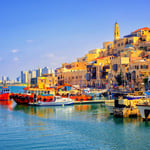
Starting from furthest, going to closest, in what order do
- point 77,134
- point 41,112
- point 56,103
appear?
point 56,103 < point 41,112 < point 77,134

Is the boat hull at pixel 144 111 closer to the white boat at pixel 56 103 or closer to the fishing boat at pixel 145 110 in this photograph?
the fishing boat at pixel 145 110

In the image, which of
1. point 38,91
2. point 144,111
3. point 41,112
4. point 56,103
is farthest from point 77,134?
point 38,91

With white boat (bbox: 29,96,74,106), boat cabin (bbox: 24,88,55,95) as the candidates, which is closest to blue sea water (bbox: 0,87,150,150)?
white boat (bbox: 29,96,74,106)

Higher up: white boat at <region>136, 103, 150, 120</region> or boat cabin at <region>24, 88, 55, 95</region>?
boat cabin at <region>24, 88, 55, 95</region>

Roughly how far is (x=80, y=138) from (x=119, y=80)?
53.8 metres

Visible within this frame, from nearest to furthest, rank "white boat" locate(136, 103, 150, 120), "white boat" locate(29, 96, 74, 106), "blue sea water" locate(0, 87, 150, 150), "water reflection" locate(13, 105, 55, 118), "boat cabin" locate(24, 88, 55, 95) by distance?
"blue sea water" locate(0, 87, 150, 150)
"white boat" locate(136, 103, 150, 120)
"water reflection" locate(13, 105, 55, 118)
"white boat" locate(29, 96, 74, 106)
"boat cabin" locate(24, 88, 55, 95)

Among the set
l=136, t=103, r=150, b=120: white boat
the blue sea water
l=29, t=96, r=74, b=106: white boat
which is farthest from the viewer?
l=29, t=96, r=74, b=106: white boat

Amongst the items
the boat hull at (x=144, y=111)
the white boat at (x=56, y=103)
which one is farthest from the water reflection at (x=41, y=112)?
the boat hull at (x=144, y=111)

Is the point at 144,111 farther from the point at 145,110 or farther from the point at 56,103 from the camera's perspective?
the point at 56,103

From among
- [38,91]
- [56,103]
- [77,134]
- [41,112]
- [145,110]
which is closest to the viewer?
[77,134]

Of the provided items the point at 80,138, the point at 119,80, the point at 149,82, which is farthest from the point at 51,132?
the point at 119,80

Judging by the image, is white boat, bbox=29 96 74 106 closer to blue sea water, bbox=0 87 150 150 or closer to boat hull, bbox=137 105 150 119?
blue sea water, bbox=0 87 150 150

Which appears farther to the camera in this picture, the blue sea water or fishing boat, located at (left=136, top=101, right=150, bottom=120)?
fishing boat, located at (left=136, top=101, right=150, bottom=120)

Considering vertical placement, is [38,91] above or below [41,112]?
above
